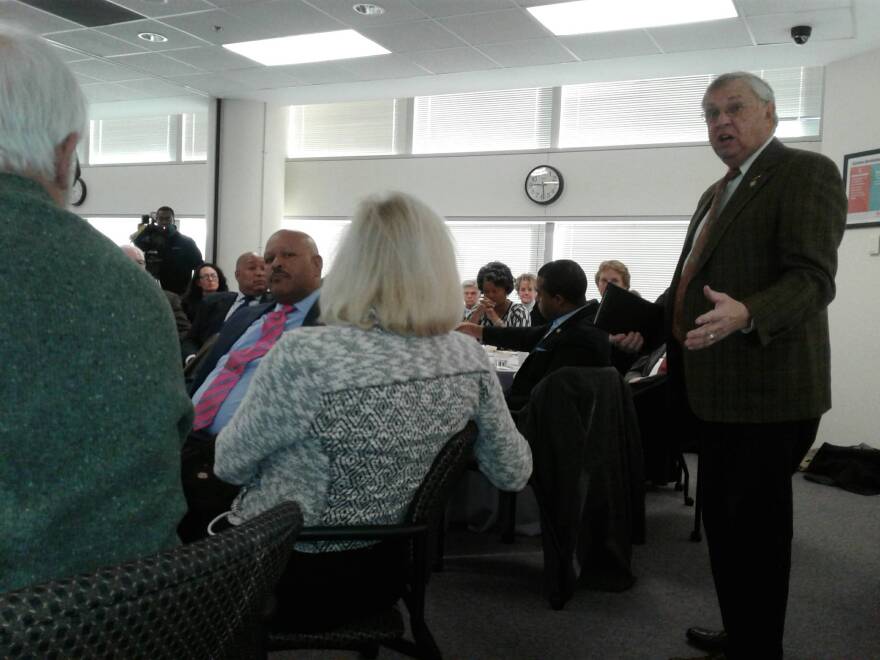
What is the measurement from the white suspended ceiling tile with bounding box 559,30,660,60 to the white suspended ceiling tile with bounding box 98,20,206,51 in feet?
9.78

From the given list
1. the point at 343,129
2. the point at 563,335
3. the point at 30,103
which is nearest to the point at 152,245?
the point at 343,129

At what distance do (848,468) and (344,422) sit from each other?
4.45 metres

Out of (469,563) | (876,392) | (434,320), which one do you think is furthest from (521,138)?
(434,320)

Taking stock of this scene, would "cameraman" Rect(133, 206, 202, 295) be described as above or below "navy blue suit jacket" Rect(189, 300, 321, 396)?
above

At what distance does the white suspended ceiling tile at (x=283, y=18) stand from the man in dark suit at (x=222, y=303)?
2.04 meters

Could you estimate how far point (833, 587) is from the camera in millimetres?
3025

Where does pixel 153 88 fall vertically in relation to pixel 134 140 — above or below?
above

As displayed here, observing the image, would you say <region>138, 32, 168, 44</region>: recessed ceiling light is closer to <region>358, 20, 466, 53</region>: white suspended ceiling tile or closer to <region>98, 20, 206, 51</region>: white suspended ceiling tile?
<region>98, 20, 206, 51</region>: white suspended ceiling tile

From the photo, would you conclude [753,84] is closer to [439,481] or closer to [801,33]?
[439,481]

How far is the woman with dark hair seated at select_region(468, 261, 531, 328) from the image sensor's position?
5.16m

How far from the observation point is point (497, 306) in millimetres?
5207

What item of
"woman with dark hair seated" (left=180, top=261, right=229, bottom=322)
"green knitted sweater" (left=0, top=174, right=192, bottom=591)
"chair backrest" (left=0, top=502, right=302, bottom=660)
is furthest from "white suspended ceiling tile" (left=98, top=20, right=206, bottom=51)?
"chair backrest" (left=0, top=502, right=302, bottom=660)

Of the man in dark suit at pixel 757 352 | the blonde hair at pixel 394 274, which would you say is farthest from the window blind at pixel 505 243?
the blonde hair at pixel 394 274

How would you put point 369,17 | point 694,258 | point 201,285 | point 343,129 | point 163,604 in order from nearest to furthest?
point 163,604 < point 694,258 < point 369,17 < point 201,285 < point 343,129
